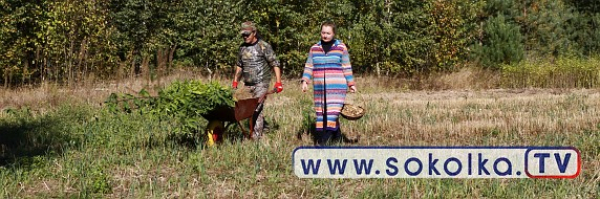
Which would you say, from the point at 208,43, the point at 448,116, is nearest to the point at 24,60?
the point at 208,43

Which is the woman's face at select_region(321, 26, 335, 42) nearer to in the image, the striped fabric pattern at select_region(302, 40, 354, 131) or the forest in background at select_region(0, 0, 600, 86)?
the striped fabric pattern at select_region(302, 40, 354, 131)

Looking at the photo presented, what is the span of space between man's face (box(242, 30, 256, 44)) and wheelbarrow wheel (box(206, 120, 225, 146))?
3.89 feet

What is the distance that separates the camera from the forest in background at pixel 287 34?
49.6 ft

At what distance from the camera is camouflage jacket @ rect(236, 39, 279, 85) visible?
25.7ft

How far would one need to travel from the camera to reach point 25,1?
50.1 ft

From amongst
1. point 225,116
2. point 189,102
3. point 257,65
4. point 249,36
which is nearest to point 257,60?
point 257,65

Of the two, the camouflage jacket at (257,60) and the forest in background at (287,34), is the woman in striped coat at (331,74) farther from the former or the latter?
the forest in background at (287,34)

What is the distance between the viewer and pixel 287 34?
19375mm

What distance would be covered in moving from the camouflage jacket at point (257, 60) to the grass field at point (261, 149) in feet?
2.57

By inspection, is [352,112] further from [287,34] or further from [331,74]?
[287,34]

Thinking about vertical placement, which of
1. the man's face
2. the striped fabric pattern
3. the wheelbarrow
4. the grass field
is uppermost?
the man's face

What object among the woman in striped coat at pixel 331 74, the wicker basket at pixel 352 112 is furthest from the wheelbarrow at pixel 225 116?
the wicker basket at pixel 352 112

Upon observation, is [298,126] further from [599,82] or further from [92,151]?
[599,82]

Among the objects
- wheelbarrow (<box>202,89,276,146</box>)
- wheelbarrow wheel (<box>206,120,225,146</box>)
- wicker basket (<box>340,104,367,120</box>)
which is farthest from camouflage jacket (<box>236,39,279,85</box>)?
wicker basket (<box>340,104,367,120</box>)
